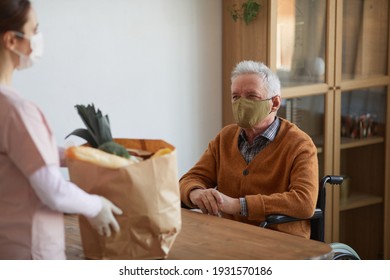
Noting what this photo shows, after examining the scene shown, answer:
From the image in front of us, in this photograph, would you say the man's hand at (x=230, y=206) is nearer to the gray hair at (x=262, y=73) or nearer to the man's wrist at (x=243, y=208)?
the man's wrist at (x=243, y=208)

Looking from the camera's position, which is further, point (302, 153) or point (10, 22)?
point (302, 153)

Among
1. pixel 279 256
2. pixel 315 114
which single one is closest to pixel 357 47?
pixel 315 114

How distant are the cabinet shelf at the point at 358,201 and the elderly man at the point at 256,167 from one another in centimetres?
148

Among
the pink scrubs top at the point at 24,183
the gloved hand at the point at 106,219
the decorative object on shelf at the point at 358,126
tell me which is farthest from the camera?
the decorative object on shelf at the point at 358,126

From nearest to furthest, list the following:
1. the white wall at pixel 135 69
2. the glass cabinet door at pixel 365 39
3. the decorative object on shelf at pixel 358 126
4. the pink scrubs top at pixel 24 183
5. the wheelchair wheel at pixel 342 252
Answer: the pink scrubs top at pixel 24 183
the wheelchair wheel at pixel 342 252
the white wall at pixel 135 69
the glass cabinet door at pixel 365 39
the decorative object on shelf at pixel 358 126

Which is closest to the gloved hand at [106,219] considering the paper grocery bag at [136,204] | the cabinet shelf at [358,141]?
the paper grocery bag at [136,204]

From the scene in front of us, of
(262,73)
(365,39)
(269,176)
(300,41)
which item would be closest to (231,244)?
(269,176)

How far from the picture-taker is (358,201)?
4.52 m

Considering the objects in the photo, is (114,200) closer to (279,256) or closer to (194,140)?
(279,256)

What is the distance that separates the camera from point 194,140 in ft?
13.1

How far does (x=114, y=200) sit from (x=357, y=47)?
106 inches

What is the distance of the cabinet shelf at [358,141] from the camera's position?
4.36 metres

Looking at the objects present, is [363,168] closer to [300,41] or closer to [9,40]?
[300,41]
